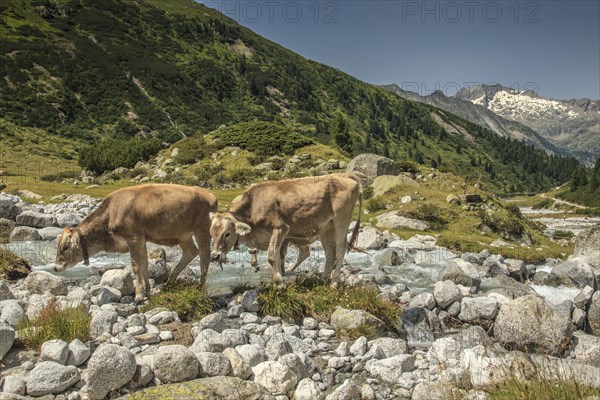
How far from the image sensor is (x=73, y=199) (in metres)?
32.7

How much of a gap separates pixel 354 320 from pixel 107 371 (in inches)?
Result: 214

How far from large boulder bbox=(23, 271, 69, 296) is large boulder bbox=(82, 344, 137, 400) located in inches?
236

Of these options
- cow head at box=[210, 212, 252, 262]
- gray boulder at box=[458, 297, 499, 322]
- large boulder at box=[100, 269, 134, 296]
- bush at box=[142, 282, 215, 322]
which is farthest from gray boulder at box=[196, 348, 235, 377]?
gray boulder at box=[458, 297, 499, 322]

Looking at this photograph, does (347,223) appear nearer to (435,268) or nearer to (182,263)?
(182,263)

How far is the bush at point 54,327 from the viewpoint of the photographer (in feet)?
26.7

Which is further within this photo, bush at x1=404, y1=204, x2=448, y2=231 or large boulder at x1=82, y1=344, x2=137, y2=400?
bush at x1=404, y1=204, x2=448, y2=231

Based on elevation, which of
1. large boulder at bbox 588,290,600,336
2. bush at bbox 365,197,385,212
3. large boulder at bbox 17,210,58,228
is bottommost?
large boulder at bbox 588,290,600,336

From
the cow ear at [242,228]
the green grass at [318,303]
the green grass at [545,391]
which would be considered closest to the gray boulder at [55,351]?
the cow ear at [242,228]

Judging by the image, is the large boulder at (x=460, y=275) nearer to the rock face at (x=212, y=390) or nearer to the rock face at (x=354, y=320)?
the rock face at (x=354, y=320)

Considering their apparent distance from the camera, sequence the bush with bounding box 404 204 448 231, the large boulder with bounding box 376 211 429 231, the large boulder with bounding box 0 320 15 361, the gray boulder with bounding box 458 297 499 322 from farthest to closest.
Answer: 1. the bush with bounding box 404 204 448 231
2. the large boulder with bounding box 376 211 429 231
3. the gray boulder with bounding box 458 297 499 322
4. the large boulder with bounding box 0 320 15 361

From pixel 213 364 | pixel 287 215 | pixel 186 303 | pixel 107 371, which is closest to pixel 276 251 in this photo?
pixel 287 215

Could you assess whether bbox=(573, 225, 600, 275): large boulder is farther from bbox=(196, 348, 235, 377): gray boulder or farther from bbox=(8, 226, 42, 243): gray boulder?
bbox=(8, 226, 42, 243): gray boulder

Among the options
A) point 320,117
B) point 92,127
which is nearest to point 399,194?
point 92,127

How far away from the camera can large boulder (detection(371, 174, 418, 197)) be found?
1491 inches
